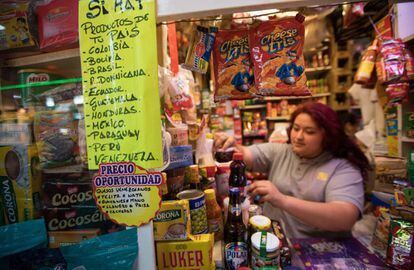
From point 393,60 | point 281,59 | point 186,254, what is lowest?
point 186,254

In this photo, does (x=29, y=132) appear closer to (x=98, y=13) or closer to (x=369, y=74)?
(x=98, y=13)

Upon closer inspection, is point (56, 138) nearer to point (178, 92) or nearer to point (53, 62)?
point (53, 62)

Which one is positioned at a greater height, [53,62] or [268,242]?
[53,62]

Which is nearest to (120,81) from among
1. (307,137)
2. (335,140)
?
(307,137)

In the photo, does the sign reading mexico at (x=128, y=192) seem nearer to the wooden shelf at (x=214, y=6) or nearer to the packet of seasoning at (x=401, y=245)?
the wooden shelf at (x=214, y=6)

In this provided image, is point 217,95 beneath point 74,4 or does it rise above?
beneath

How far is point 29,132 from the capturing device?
83 centimetres

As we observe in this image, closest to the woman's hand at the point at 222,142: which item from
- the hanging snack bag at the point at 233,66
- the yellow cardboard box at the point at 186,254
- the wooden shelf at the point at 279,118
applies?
the hanging snack bag at the point at 233,66

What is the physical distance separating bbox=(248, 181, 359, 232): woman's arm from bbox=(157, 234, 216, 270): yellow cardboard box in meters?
0.62

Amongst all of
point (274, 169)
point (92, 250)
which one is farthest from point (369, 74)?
point (92, 250)

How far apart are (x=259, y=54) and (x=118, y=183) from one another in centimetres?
66

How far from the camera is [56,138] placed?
84cm

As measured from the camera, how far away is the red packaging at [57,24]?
78cm

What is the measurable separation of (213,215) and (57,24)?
886 millimetres
